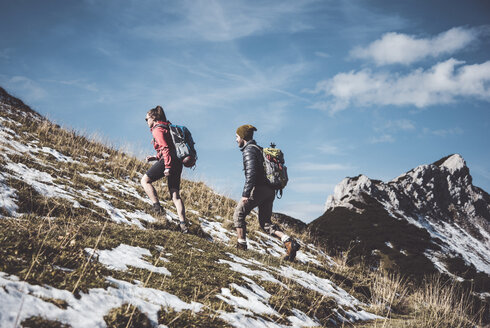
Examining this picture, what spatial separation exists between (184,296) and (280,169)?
427 centimetres

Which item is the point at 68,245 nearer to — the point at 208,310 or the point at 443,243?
the point at 208,310

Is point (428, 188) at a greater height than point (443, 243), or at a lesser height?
greater

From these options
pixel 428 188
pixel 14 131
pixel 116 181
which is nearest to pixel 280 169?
pixel 116 181

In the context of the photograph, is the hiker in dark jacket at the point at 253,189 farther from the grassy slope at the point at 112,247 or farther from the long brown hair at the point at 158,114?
the long brown hair at the point at 158,114

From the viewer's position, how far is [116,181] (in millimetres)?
10133

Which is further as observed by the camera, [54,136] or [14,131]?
[54,136]

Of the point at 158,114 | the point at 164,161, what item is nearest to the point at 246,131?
the point at 164,161

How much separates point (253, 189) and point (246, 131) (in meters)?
1.48

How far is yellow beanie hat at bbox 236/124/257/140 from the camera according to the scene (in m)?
7.02

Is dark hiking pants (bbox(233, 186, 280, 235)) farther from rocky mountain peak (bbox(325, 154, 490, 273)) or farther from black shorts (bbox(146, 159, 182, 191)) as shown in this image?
rocky mountain peak (bbox(325, 154, 490, 273))

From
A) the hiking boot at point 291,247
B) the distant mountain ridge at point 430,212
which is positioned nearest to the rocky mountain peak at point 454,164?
the distant mountain ridge at point 430,212

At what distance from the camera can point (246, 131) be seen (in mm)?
7051

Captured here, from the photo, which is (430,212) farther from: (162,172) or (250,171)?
(162,172)

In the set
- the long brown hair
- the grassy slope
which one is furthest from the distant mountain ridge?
the long brown hair
